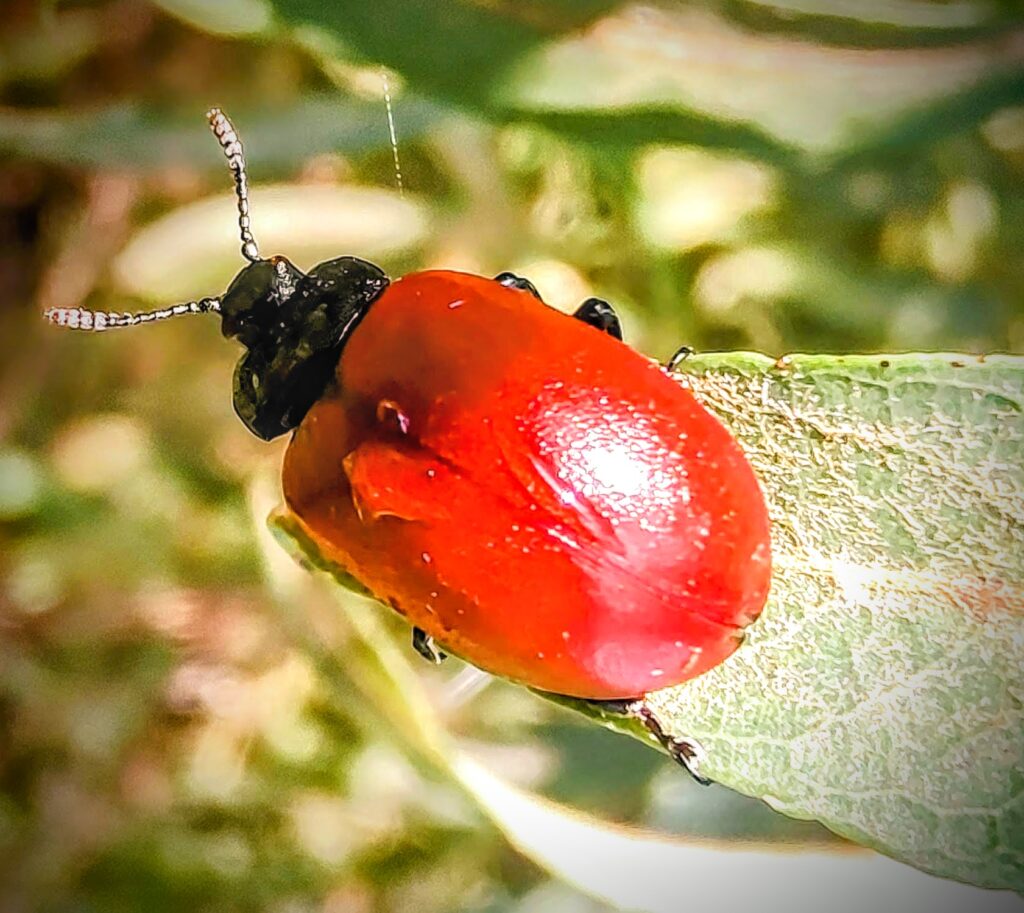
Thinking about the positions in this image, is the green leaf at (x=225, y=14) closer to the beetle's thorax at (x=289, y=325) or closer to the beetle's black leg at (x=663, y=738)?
the beetle's thorax at (x=289, y=325)

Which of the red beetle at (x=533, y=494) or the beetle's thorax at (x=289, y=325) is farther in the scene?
the beetle's thorax at (x=289, y=325)

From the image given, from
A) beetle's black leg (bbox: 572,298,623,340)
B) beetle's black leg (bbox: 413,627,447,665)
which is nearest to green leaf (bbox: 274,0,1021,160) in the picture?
beetle's black leg (bbox: 572,298,623,340)

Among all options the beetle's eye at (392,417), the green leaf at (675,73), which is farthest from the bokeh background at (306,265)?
the beetle's eye at (392,417)

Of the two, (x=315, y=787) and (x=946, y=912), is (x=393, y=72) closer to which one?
(x=315, y=787)

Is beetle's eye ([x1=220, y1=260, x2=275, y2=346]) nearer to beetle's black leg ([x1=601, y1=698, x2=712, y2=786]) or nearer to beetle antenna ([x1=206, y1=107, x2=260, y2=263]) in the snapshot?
beetle antenna ([x1=206, y1=107, x2=260, y2=263])

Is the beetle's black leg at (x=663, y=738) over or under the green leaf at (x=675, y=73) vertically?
under

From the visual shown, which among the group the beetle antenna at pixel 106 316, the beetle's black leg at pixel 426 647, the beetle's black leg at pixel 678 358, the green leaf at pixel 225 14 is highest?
the green leaf at pixel 225 14
